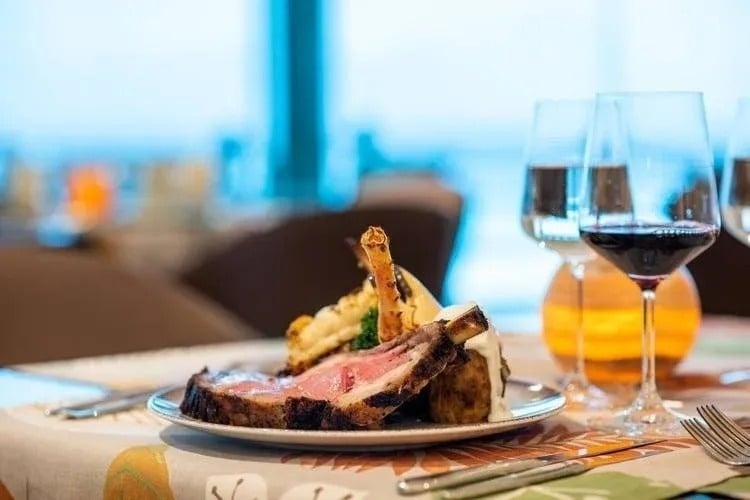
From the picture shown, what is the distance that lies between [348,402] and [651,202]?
0.35m

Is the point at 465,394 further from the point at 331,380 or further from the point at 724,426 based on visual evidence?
the point at 724,426

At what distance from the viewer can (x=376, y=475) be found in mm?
939

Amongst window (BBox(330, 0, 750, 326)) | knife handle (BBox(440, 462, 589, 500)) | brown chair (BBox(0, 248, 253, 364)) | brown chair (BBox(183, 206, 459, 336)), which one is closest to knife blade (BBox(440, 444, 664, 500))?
knife handle (BBox(440, 462, 589, 500))

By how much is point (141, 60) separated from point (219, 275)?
444cm

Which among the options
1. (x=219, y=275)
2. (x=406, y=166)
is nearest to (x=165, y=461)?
(x=219, y=275)

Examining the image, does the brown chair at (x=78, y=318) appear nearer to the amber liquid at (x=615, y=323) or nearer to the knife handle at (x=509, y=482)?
the amber liquid at (x=615, y=323)

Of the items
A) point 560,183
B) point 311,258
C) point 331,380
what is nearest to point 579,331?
point 560,183

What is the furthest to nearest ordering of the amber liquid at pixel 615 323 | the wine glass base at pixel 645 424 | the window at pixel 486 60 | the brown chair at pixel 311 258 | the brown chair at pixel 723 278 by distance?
1. the window at pixel 486 60
2. the brown chair at pixel 311 258
3. the brown chair at pixel 723 278
4. the amber liquid at pixel 615 323
5. the wine glass base at pixel 645 424

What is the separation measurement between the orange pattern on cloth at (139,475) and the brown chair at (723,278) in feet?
6.06

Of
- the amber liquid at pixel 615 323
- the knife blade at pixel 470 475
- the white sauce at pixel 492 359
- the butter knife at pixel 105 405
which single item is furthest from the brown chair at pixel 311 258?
the knife blade at pixel 470 475

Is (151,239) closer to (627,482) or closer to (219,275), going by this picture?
(219,275)

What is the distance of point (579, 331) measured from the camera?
1315 millimetres

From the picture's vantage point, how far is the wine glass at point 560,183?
1.29 metres

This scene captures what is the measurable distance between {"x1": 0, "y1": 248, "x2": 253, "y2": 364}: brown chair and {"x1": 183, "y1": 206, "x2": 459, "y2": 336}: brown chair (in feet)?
2.36
